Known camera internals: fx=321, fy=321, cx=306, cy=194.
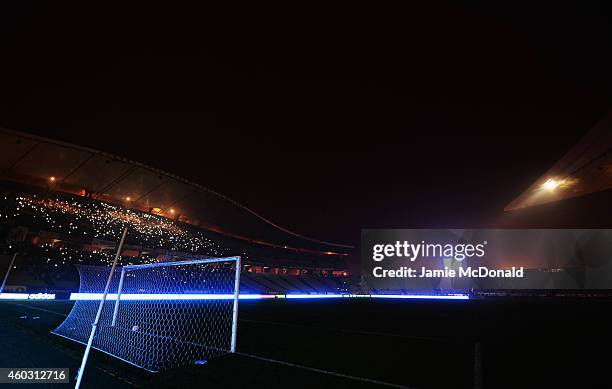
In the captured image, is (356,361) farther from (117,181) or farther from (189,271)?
(117,181)

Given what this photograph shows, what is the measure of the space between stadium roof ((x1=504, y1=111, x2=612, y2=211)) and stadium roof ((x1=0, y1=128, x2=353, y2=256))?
28743 mm

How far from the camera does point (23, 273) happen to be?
23.3 m

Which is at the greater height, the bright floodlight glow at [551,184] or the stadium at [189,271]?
the bright floodlight glow at [551,184]

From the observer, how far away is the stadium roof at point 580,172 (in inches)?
464

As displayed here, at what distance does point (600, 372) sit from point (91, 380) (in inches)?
269

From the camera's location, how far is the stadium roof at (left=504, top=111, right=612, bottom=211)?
11.8 metres

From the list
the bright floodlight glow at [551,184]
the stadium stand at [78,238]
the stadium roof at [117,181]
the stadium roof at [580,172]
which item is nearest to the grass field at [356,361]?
the stadium roof at [580,172]

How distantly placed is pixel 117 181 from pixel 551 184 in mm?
33667

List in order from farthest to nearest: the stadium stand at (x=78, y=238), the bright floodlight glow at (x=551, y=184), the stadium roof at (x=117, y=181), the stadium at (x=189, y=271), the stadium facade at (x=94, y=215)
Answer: the stadium stand at (x=78, y=238) → the stadium facade at (x=94, y=215) → the stadium roof at (x=117, y=181) → the bright floodlight glow at (x=551, y=184) → the stadium at (x=189, y=271)

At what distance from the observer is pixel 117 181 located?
29.9 m

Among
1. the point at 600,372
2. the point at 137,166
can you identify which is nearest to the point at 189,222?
the point at 137,166

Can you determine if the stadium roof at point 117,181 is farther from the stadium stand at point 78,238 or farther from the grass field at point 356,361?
the grass field at point 356,361

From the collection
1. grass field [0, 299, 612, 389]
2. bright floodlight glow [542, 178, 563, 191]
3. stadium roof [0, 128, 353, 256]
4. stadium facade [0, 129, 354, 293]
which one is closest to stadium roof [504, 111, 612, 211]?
bright floodlight glow [542, 178, 563, 191]

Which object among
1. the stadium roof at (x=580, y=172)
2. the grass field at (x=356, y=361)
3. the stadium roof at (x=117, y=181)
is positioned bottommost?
the grass field at (x=356, y=361)
